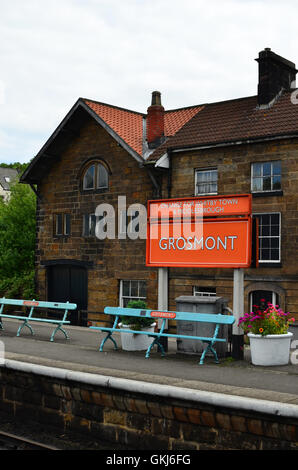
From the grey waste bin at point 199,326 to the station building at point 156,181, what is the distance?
589cm

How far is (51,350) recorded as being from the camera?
1258 cm

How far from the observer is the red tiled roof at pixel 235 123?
59.3 feet

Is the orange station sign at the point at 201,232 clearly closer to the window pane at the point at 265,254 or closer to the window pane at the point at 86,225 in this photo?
the window pane at the point at 265,254

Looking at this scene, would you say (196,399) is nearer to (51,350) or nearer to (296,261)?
(51,350)

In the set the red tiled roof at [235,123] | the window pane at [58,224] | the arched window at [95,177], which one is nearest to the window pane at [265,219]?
the red tiled roof at [235,123]

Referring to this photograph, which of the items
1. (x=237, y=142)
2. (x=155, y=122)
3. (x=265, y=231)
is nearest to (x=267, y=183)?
(x=265, y=231)

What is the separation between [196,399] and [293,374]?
273 centimetres

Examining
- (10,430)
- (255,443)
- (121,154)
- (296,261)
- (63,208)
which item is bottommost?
(10,430)

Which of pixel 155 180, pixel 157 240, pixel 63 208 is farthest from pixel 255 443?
pixel 63 208

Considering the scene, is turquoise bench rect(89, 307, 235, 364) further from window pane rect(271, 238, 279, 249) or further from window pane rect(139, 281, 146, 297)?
window pane rect(139, 281, 146, 297)

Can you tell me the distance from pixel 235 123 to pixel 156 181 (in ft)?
10.6

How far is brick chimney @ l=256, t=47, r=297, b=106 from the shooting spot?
64.4ft

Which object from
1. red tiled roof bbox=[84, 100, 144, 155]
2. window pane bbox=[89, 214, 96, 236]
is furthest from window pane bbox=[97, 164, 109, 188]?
red tiled roof bbox=[84, 100, 144, 155]

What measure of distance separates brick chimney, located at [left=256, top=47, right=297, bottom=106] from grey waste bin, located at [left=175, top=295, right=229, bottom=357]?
995 centimetres
